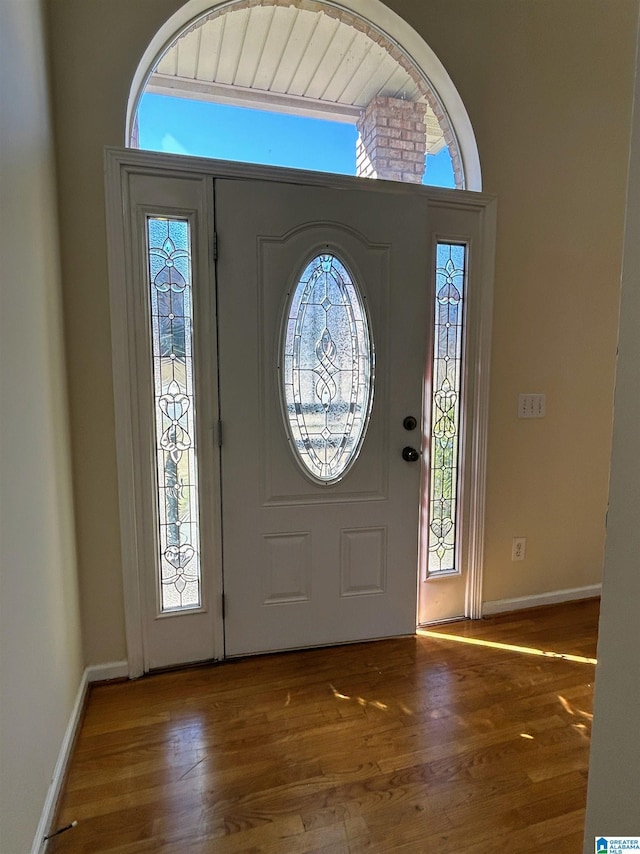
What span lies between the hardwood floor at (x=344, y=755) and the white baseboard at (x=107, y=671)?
6 centimetres

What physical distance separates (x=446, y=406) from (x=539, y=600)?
1.24 metres

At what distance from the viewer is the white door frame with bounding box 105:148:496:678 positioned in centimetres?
178

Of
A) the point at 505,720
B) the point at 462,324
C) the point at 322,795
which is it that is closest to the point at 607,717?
the point at 322,795

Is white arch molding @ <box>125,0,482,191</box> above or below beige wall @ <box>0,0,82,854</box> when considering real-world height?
above

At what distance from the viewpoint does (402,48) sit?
84.3 inches

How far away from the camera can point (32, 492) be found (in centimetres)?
130

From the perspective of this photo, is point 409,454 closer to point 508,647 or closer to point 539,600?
point 508,647

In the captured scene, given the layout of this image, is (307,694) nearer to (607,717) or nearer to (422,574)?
(422,574)

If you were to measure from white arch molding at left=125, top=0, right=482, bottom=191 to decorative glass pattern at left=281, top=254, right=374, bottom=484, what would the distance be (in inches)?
34.0

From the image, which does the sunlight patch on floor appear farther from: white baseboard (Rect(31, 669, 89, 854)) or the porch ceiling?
the porch ceiling

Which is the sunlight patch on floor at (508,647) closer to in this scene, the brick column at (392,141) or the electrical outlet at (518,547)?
the electrical outlet at (518,547)

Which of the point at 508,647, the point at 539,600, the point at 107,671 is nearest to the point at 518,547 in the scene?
the point at 539,600

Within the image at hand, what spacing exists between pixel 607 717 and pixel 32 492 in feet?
4.63

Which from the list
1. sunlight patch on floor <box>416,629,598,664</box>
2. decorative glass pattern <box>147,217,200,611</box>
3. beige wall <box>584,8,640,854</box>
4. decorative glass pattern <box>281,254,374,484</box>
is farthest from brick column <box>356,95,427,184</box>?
sunlight patch on floor <box>416,629,598,664</box>
